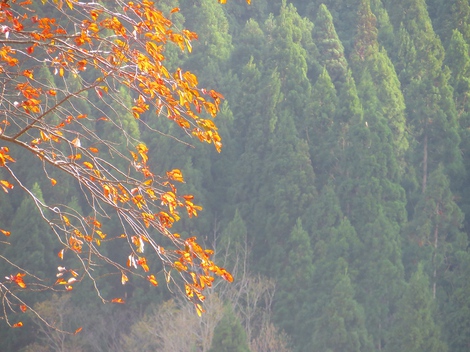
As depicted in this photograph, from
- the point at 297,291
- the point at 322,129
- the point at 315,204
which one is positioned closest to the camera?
the point at 297,291

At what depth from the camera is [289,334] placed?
1536cm

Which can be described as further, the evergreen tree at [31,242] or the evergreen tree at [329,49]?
the evergreen tree at [329,49]

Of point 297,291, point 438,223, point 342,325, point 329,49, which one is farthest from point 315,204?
point 329,49

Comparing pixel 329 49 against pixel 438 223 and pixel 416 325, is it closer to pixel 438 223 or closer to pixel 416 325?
pixel 438 223

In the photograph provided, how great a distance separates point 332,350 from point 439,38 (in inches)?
363

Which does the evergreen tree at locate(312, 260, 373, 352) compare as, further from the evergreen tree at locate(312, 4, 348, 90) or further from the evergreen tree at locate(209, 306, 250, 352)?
the evergreen tree at locate(312, 4, 348, 90)

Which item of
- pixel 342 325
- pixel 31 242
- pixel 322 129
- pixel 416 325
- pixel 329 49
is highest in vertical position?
pixel 329 49

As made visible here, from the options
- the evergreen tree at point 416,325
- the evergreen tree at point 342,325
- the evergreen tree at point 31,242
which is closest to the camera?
the evergreen tree at point 416,325

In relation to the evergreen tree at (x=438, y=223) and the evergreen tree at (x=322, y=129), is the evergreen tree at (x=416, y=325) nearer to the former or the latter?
the evergreen tree at (x=438, y=223)

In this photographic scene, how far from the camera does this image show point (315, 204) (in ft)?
53.8

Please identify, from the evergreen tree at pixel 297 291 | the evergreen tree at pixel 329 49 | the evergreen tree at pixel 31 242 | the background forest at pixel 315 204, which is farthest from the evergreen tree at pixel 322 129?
the evergreen tree at pixel 31 242

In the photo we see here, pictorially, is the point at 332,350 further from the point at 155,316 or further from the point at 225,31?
the point at 225,31

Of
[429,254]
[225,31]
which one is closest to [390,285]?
[429,254]

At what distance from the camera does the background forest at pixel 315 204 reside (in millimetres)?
14719
